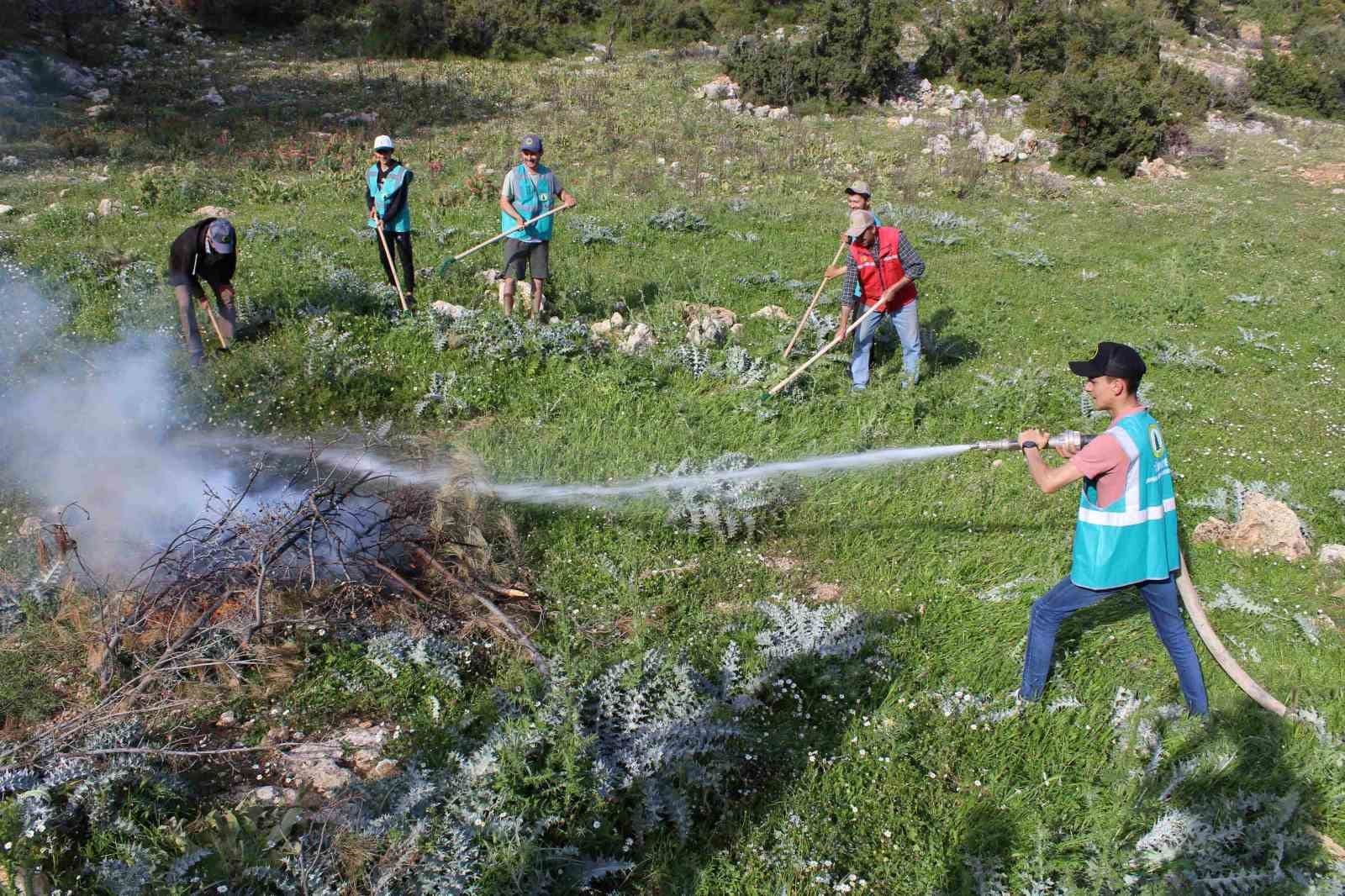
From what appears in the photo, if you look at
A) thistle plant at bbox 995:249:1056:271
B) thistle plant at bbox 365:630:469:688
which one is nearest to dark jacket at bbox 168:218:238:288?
thistle plant at bbox 365:630:469:688

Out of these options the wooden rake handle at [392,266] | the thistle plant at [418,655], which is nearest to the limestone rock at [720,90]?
the wooden rake handle at [392,266]

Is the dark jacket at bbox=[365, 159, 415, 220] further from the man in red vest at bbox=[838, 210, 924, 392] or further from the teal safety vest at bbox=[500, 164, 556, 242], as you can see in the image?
the man in red vest at bbox=[838, 210, 924, 392]

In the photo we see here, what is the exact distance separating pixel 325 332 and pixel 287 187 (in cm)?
746

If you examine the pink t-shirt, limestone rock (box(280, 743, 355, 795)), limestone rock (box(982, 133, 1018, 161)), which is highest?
limestone rock (box(982, 133, 1018, 161))

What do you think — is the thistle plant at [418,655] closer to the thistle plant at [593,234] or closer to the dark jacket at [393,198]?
the dark jacket at [393,198]

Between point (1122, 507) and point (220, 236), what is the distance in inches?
288

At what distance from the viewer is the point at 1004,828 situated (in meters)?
3.88

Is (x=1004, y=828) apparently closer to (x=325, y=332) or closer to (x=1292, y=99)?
(x=325, y=332)

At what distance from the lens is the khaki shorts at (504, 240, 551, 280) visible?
27.9 ft

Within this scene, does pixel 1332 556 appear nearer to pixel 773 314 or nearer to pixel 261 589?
pixel 773 314

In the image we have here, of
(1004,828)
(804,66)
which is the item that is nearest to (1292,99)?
(804,66)

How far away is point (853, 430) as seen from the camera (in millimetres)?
7160

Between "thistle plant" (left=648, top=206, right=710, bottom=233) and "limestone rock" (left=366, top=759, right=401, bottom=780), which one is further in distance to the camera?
"thistle plant" (left=648, top=206, right=710, bottom=233)

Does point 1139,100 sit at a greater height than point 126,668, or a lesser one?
greater
